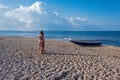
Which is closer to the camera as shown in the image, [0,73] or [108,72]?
[0,73]

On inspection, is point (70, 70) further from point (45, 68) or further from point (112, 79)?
point (112, 79)

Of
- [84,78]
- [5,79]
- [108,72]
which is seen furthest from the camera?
[108,72]

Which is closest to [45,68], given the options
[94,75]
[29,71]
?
[29,71]

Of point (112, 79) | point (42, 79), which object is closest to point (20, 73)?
point (42, 79)

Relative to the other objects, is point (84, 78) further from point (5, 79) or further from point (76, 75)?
point (5, 79)

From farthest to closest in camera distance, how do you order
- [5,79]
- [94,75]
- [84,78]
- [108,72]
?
[108,72] < [94,75] < [84,78] < [5,79]

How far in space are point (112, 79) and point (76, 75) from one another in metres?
1.40

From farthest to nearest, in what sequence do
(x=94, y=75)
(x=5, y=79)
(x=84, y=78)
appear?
(x=94, y=75) → (x=84, y=78) → (x=5, y=79)

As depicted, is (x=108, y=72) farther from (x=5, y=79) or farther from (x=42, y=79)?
(x=5, y=79)

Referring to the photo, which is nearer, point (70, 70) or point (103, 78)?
point (103, 78)

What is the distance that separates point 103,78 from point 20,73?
327cm

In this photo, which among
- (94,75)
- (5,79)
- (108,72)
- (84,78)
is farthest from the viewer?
(108,72)

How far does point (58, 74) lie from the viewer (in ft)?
24.6

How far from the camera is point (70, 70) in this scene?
830cm
